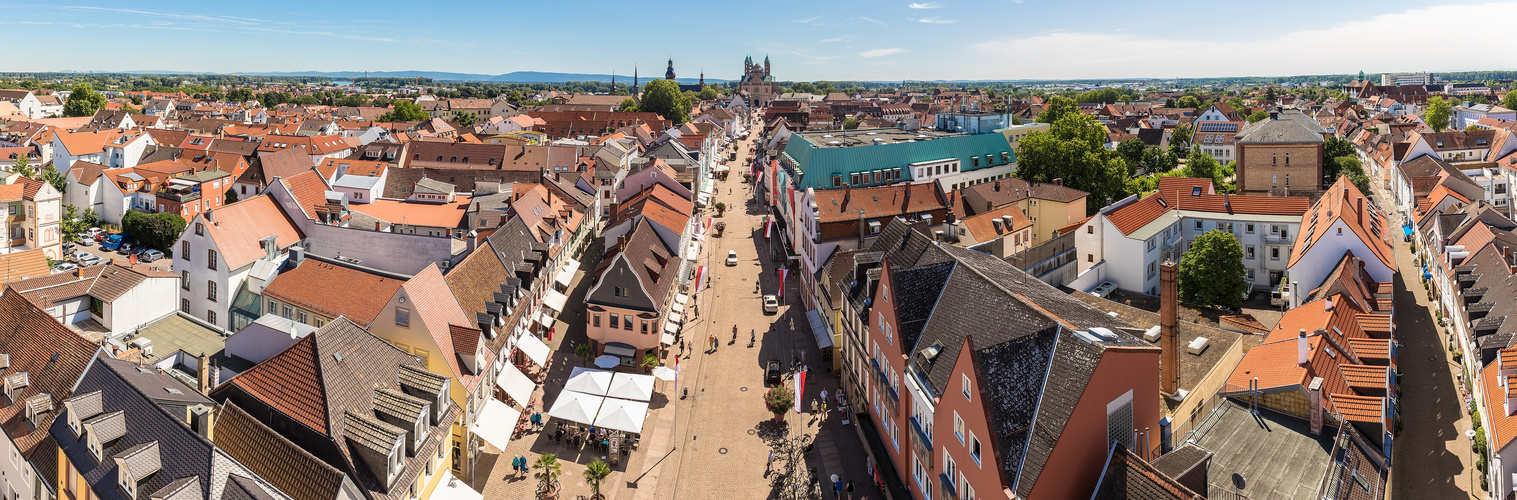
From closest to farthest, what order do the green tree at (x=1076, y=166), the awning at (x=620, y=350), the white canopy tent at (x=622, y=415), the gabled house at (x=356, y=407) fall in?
the gabled house at (x=356, y=407), the white canopy tent at (x=622, y=415), the awning at (x=620, y=350), the green tree at (x=1076, y=166)

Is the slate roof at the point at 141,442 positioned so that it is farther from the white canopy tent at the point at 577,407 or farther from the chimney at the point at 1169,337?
the chimney at the point at 1169,337

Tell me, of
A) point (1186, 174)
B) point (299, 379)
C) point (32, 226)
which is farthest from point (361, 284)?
point (1186, 174)

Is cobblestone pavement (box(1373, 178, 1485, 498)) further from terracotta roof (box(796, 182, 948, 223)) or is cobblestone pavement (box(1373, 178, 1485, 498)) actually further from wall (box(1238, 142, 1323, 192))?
terracotta roof (box(796, 182, 948, 223))

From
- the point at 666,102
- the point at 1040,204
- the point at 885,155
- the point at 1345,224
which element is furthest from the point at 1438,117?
Answer: the point at 666,102

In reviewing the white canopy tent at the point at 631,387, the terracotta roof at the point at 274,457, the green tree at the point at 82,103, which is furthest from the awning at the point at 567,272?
the green tree at the point at 82,103

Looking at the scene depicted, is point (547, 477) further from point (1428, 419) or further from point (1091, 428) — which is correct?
point (1428, 419)
